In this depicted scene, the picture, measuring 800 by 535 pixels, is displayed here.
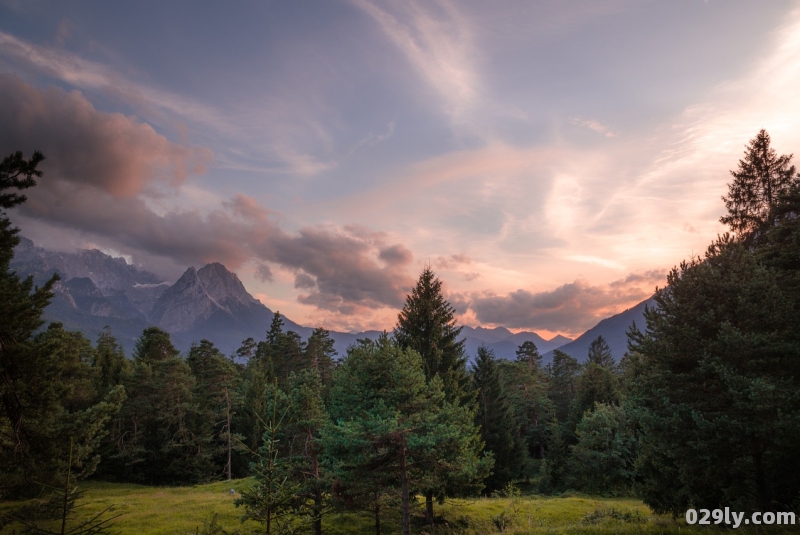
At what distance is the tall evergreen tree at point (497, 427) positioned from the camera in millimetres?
40275

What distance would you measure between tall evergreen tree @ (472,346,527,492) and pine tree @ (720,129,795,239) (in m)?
26.3

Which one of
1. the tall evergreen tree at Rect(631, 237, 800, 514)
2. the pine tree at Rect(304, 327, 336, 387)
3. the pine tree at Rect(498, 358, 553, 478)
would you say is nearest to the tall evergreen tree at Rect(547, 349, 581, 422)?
the pine tree at Rect(498, 358, 553, 478)

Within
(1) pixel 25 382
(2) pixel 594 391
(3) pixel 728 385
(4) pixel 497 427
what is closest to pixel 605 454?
(4) pixel 497 427

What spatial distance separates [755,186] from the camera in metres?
25.3

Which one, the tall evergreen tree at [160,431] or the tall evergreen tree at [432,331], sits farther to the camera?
the tall evergreen tree at [160,431]

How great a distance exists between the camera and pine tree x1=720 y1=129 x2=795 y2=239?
79.3 feet

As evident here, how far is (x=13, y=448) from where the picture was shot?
1484 centimetres

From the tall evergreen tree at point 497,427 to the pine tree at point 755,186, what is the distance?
26.3 m

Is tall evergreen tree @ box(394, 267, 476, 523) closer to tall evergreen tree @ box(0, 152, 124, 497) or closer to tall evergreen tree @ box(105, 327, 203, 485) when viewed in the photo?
tall evergreen tree @ box(0, 152, 124, 497)

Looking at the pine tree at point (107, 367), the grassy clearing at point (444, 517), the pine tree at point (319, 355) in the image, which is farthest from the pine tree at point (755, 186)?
the pine tree at point (107, 367)

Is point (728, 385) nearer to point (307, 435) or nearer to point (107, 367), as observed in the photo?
point (307, 435)

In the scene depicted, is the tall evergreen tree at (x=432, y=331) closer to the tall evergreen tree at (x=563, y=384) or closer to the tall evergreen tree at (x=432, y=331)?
the tall evergreen tree at (x=432, y=331)

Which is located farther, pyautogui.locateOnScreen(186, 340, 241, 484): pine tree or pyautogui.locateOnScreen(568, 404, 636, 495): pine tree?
pyautogui.locateOnScreen(186, 340, 241, 484): pine tree

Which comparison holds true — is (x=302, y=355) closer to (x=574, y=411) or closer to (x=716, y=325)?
(x=574, y=411)
